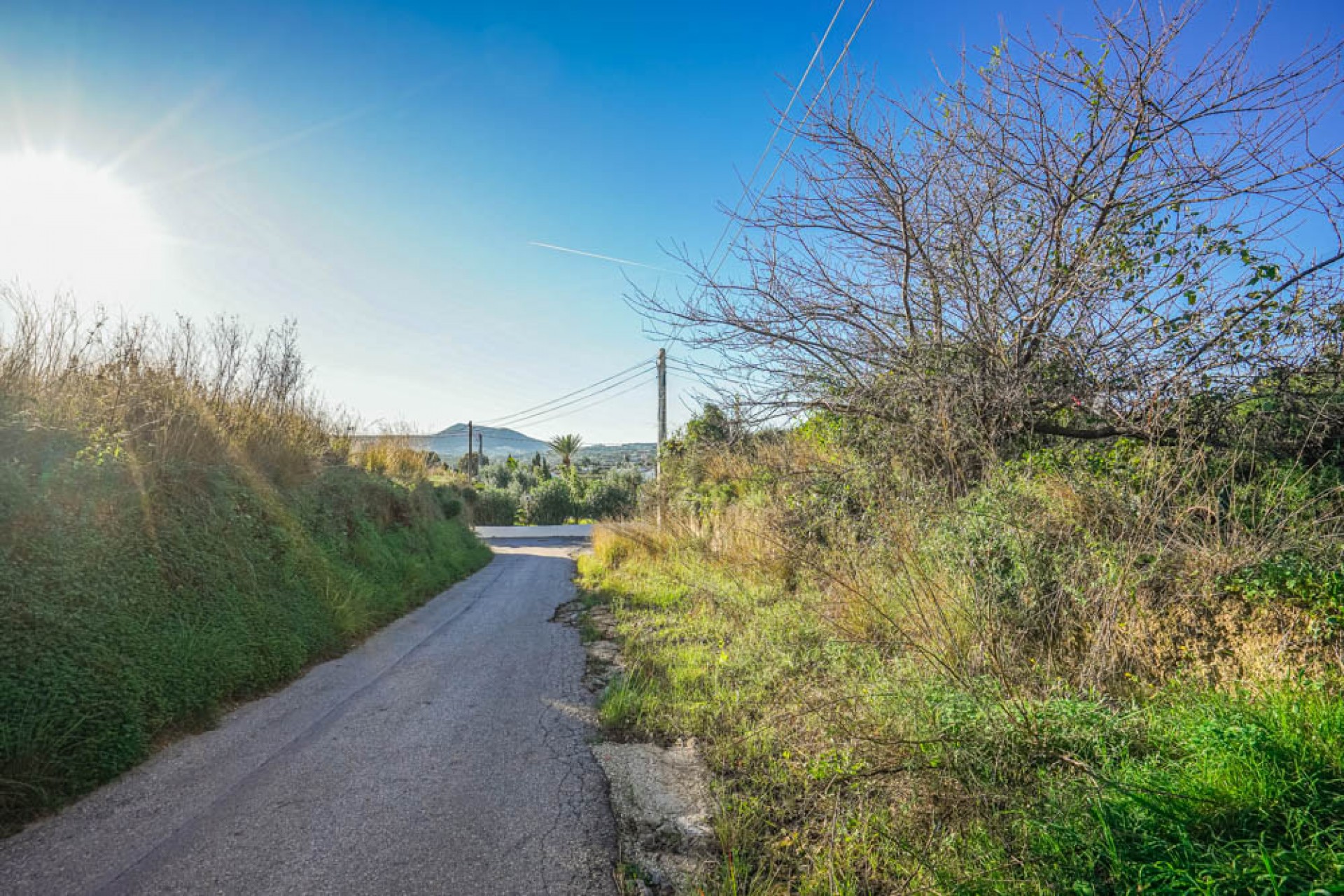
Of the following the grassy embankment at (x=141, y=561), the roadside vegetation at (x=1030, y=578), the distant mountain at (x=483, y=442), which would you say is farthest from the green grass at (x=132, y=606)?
the distant mountain at (x=483, y=442)

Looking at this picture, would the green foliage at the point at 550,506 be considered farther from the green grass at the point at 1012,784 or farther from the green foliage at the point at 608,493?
the green grass at the point at 1012,784

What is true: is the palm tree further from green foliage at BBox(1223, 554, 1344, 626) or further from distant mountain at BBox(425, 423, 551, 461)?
green foliage at BBox(1223, 554, 1344, 626)

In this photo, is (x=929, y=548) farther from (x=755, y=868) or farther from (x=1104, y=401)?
(x=755, y=868)

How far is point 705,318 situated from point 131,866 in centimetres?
600

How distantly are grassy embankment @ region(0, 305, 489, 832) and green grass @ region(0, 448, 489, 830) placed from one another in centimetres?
1

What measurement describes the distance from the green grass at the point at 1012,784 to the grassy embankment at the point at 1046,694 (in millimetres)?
12

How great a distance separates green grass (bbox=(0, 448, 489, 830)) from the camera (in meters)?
3.21

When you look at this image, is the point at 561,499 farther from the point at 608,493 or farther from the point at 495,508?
the point at 495,508

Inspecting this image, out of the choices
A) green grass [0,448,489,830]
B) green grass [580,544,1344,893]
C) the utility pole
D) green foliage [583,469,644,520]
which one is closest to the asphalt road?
green grass [0,448,489,830]

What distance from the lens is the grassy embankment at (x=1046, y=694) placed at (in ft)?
6.95

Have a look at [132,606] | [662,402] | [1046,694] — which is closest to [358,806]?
[132,606]

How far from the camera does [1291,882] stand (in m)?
1.78

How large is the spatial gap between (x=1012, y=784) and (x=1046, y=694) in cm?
75

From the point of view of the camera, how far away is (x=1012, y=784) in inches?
106
